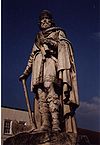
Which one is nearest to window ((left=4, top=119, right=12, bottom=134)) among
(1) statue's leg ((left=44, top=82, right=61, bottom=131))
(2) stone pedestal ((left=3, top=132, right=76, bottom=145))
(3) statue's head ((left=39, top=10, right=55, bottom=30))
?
(2) stone pedestal ((left=3, top=132, right=76, bottom=145))

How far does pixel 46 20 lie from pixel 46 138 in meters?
0.56

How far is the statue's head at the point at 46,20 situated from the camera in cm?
197

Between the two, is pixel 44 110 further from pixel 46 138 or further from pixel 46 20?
pixel 46 20

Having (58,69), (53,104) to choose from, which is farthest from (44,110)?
(58,69)

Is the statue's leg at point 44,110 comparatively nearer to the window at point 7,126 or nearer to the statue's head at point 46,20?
the window at point 7,126

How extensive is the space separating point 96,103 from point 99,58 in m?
0.20

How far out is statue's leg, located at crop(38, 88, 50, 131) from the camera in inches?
74.9

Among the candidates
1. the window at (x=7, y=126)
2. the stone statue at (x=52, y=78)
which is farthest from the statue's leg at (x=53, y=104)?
the window at (x=7, y=126)

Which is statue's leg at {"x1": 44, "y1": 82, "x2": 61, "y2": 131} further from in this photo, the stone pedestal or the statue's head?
the statue's head

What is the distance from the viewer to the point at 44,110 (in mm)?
1918

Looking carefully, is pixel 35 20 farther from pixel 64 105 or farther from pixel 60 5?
pixel 64 105

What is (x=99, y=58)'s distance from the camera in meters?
1.86

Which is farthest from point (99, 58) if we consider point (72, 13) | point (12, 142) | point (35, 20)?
point (12, 142)

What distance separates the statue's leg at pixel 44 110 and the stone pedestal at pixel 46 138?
44 mm
